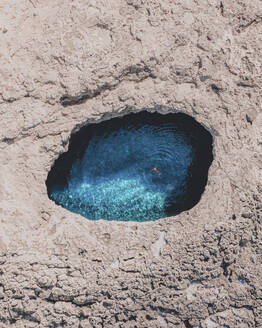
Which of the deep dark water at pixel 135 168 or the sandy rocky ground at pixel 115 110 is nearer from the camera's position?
the sandy rocky ground at pixel 115 110

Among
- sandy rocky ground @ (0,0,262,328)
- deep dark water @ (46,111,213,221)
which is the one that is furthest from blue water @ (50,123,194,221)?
sandy rocky ground @ (0,0,262,328)

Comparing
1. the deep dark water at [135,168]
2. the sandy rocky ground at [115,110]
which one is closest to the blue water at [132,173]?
the deep dark water at [135,168]

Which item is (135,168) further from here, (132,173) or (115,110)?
(115,110)

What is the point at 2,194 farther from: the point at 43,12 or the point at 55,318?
the point at 43,12

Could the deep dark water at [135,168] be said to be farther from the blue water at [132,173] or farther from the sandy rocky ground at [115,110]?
the sandy rocky ground at [115,110]

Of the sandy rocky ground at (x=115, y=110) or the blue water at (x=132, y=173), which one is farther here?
the blue water at (x=132, y=173)

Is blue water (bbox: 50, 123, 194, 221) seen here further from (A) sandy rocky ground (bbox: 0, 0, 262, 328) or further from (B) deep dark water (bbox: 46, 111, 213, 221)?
(A) sandy rocky ground (bbox: 0, 0, 262, 328)

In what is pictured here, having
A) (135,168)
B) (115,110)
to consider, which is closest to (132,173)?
(135,168)
